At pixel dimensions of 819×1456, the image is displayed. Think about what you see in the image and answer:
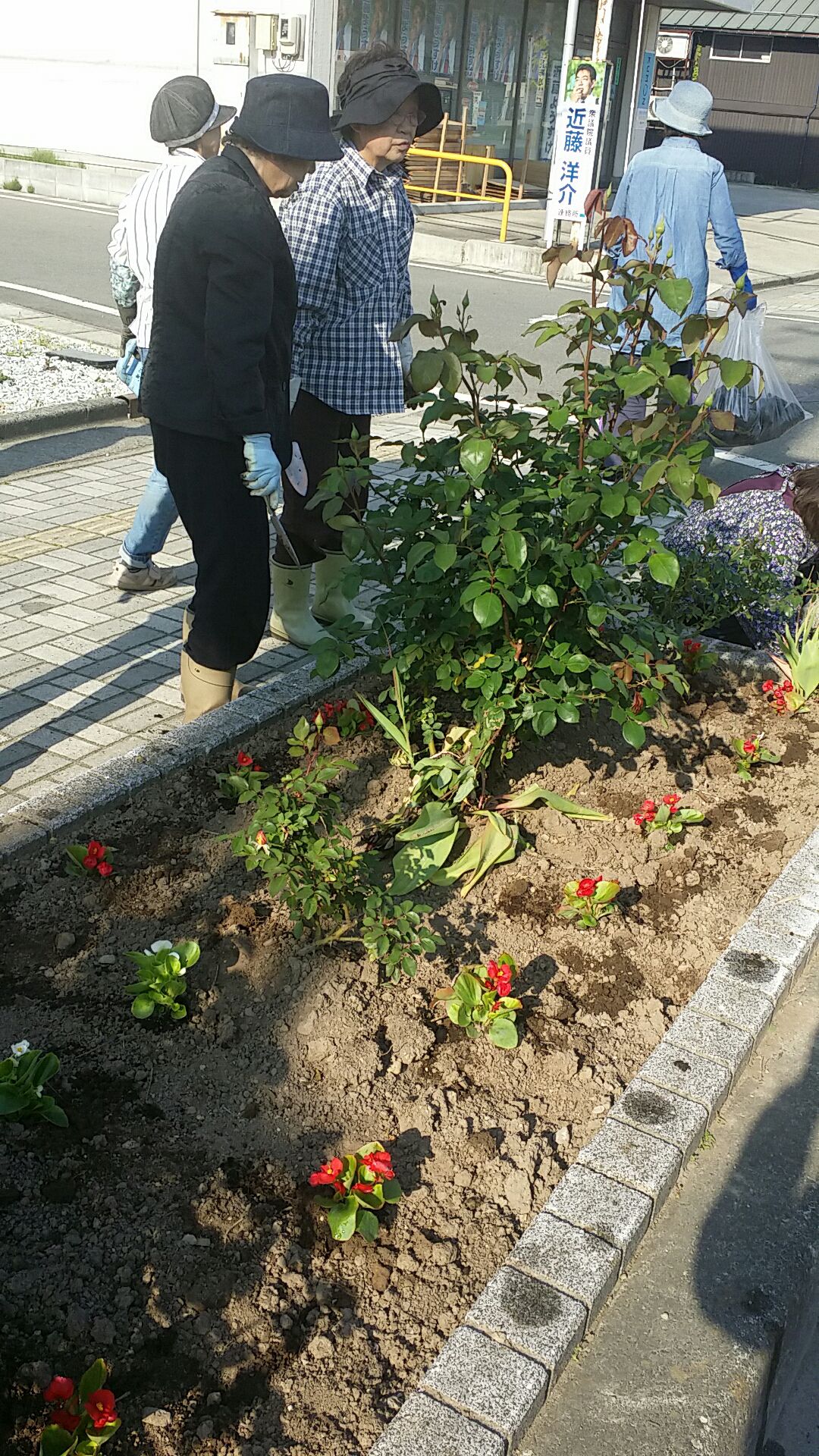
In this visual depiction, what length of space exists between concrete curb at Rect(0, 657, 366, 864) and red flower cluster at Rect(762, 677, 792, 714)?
1.32 m

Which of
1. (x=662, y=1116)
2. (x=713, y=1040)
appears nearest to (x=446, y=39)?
(x=713, y=1040)

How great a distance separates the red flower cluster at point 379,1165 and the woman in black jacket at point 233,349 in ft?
6.00

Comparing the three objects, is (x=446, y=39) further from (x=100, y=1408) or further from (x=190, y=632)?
(x=100, y=1408)

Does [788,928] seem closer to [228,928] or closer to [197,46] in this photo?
[228,928]

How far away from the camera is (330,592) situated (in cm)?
458

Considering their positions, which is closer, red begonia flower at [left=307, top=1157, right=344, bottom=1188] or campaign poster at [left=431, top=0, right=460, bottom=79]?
red begonia flower at [left=307, top=1157, right=344, bottom=1188]

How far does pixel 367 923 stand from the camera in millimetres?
2662

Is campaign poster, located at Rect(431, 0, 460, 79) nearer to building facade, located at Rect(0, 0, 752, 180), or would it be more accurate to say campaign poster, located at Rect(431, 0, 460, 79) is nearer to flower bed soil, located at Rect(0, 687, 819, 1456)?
building facade, located at Rect(0, 0, 752, 180)

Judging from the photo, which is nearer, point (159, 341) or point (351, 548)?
point (351, 548)

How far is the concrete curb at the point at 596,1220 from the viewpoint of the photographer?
Result: 185 centimetres

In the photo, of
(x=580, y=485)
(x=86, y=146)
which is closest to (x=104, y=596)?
(x=580, y=485)

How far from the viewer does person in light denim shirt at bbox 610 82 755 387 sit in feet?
20.9

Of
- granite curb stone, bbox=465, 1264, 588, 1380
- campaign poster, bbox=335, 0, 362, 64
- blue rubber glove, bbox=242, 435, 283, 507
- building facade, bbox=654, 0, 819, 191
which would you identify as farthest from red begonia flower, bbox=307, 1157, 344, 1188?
building facade, bbox=654, 0, 819, 191

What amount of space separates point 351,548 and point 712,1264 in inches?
71.1
